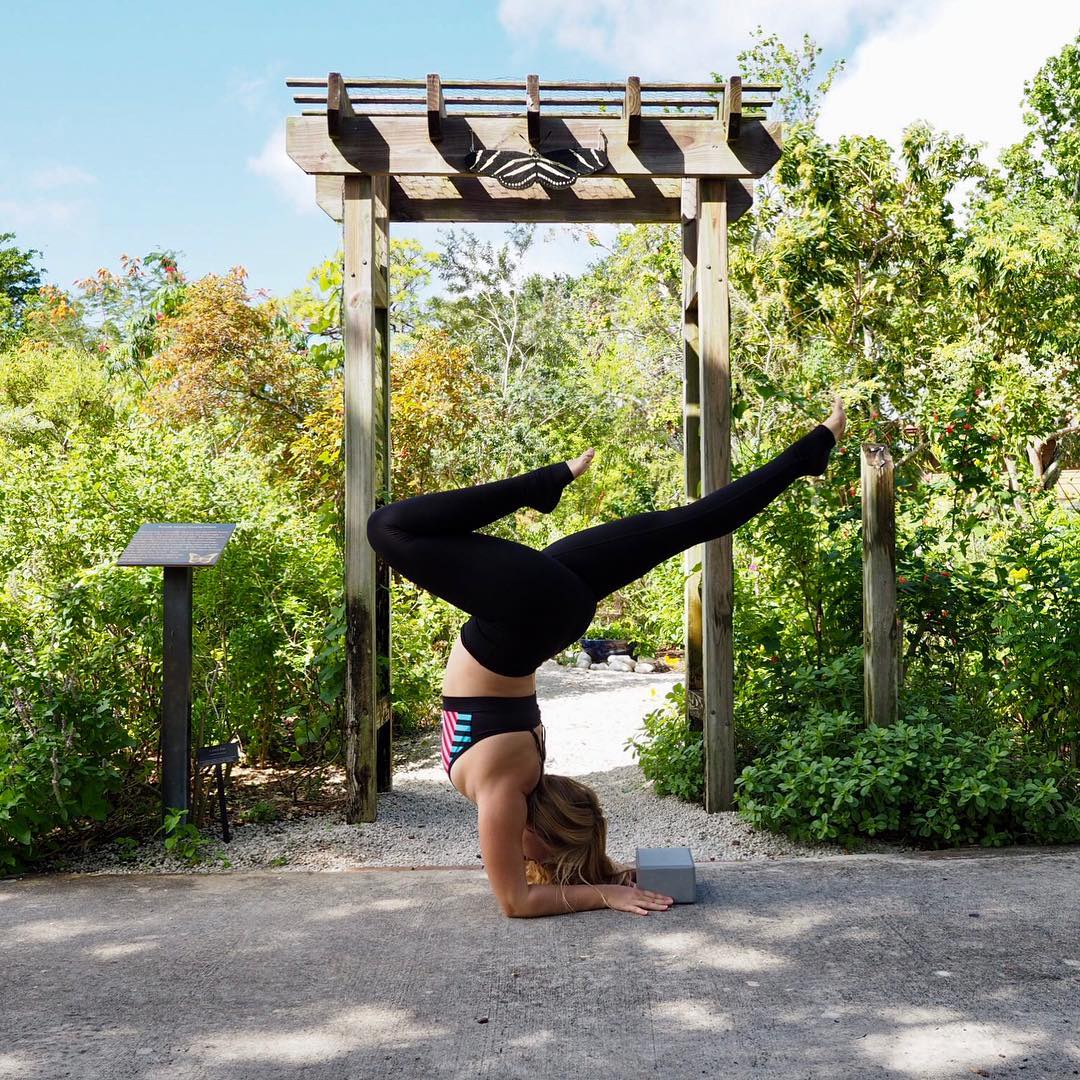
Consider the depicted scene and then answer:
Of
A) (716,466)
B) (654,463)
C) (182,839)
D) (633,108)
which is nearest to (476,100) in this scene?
(633,108)

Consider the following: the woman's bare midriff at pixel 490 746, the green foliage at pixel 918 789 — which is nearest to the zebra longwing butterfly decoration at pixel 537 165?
the woman's bare midriff at pixel 490 746

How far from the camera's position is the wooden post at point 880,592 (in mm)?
3715

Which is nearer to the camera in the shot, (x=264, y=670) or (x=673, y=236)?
(x=264, y=670)


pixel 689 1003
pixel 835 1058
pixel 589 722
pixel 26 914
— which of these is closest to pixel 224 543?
pixel 26 914

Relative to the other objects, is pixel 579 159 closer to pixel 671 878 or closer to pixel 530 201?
pixel 530 201

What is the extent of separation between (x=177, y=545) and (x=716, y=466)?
2113 millimetres

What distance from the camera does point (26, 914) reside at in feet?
9.53

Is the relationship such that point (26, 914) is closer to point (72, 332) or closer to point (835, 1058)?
point (835, 1058)

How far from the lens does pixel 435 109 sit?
3779 mm

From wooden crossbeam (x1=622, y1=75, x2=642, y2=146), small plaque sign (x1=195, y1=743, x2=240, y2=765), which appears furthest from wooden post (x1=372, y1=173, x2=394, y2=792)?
wooden crossbeam (x1=622, y1=75, x2=642, y2=146)

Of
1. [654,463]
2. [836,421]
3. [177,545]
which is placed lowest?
[177,545]

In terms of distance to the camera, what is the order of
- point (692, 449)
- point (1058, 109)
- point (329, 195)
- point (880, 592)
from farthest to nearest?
point (1058, 109) < point (692, 449) < point (329, 195) < point (880, 592)

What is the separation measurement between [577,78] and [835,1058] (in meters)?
3.46

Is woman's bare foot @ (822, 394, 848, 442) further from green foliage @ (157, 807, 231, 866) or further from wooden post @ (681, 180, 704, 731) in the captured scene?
green foliage @ (157, 807, 231, 866)
